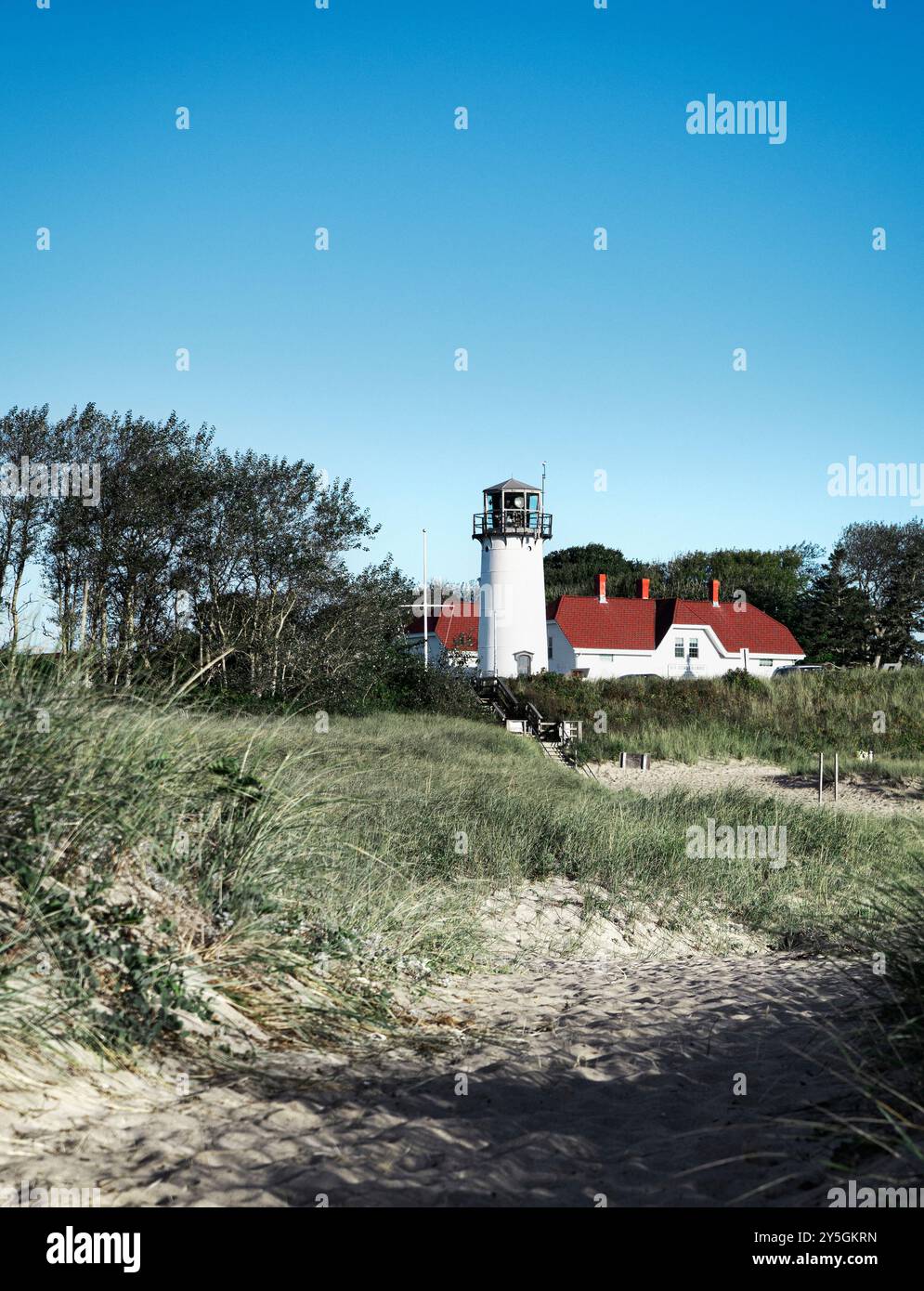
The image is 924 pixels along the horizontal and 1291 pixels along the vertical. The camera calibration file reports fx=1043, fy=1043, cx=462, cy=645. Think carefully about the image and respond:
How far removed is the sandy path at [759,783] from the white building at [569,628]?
41.0ft

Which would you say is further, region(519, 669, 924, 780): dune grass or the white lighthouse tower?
the white lighthouse tower

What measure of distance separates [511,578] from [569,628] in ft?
28.2

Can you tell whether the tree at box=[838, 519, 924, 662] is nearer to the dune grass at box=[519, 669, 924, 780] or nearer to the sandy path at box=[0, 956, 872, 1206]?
the dune grass at box=[519, 669, 924, 780]

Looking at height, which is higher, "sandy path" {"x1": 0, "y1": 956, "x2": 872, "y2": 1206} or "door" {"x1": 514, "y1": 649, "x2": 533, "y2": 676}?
"door" {"x1": 514, "y1": 649, "x2": 533, "y2": 676}

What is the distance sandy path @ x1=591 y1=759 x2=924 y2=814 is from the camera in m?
24.2

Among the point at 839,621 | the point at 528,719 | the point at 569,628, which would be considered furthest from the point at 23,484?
the point at 839,621

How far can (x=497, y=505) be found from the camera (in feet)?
149

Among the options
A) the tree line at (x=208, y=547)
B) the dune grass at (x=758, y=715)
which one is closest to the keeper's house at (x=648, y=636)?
the dune grass at (x=758, y=715)

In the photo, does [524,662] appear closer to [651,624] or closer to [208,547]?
[651,624]

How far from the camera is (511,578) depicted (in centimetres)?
4528

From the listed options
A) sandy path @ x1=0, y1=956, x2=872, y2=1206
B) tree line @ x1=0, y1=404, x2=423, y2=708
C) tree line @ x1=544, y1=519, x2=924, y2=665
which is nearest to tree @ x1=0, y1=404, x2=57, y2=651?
tree line @ x1=0, y1=404, x2=423, y2=708

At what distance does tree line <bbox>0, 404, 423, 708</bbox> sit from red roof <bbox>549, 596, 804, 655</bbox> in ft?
71.7

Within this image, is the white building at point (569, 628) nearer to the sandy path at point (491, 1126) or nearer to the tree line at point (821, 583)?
the tree line at point (821, 583)
